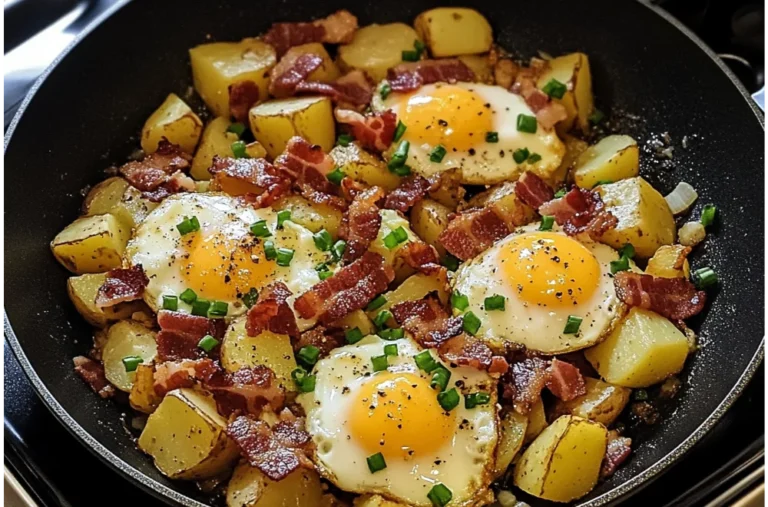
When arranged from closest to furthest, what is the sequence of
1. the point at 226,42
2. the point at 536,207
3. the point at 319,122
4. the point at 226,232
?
the point at 226,232, the point at 536,207, the point at 319,122, the point at 226,42

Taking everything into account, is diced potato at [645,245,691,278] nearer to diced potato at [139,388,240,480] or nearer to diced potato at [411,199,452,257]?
diced potato at [411,199,452,257]

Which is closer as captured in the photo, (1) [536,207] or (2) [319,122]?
(1) [536,207]

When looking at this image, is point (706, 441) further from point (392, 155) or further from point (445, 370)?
point (392, 155)

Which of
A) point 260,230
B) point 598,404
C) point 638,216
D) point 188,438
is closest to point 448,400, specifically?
point 598,404

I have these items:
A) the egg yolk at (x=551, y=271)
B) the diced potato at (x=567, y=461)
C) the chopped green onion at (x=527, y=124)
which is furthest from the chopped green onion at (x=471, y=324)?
the chopped green onion at (x=527, y=124)

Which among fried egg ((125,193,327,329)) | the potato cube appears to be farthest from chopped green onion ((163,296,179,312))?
the potato cube

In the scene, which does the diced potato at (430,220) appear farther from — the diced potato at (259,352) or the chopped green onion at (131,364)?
the chopped green onion at (131,364)

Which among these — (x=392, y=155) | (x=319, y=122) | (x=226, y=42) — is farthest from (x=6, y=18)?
(x=392, y=155)
